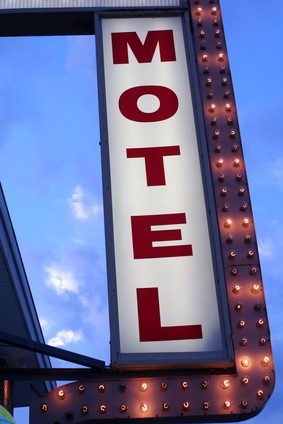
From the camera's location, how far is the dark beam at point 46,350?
704 centimetres

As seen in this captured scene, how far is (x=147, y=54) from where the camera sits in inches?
407

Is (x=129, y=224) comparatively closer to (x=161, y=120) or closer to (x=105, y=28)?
(x=161, y=120)

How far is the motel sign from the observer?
7328 millimetres

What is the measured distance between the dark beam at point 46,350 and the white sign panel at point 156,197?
0.40 meters

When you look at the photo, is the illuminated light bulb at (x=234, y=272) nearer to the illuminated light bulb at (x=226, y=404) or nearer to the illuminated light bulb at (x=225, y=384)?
the illuminated light bulb at (x=225, y=384)

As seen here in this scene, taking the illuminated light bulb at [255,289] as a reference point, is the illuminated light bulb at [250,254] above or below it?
above

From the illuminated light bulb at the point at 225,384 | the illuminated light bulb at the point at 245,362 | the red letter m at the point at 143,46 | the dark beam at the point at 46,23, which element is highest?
the dark beam at the point at 46,23

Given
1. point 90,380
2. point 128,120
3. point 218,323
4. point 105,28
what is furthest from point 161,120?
point 90,380

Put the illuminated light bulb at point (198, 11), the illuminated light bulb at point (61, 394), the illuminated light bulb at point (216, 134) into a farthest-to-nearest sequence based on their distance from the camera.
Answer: the illuminated light bulb at point (198, 11), the illuminated light bulb at point (216, 134), the illuminated light bulb at point (61, 394)

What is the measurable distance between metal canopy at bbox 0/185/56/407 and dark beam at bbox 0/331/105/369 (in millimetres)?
4726

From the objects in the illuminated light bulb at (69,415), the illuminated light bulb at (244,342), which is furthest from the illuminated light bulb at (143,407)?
the illuminated light bulb at (244,342)

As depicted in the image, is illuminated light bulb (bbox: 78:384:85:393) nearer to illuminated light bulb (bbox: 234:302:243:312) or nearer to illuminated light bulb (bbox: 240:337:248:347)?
illuminated light bulb (bbox: 240:337:248:347)

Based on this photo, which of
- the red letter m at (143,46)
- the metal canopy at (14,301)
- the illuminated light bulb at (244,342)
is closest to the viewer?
the illuminated light bulb at (244,342)

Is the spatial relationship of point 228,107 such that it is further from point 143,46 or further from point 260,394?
point 260,394
